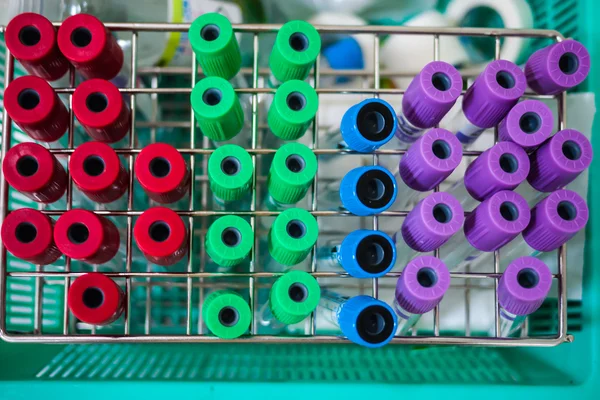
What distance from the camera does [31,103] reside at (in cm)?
46

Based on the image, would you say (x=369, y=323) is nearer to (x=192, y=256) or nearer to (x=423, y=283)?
(x=423, y=283)

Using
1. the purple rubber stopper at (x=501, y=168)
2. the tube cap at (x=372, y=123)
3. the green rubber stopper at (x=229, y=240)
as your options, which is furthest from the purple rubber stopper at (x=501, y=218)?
the green rubber stopper at (x=229, y=240)

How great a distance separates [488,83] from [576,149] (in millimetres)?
106

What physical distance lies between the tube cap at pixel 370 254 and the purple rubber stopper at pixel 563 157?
17 centimetres

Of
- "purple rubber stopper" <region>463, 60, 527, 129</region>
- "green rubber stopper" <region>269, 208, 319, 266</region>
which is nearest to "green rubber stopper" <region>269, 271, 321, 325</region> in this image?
"green rubber stopper" <region>269, 208, 319, 266</region>

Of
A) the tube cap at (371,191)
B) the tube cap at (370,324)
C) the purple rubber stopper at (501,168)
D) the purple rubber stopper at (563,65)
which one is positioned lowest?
the tube cap at (370,324)

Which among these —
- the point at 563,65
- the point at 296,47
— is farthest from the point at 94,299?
the point at 563,65

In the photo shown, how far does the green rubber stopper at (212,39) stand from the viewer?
449 millimetres

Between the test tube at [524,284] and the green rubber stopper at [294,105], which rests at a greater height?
the green rubber stopper at [294,105]

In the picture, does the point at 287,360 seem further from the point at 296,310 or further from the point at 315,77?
the point at 315,77

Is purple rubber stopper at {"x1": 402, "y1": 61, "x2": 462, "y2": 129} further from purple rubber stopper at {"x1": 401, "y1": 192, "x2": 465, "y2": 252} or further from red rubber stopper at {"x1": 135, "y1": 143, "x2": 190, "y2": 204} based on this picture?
red rubber stopper at {"x1": 135, "y1": 143, "x2": 190, "y2": 204}

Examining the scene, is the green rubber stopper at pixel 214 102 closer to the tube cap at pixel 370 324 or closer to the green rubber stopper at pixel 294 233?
the green rubber stopper at pixel 294 233

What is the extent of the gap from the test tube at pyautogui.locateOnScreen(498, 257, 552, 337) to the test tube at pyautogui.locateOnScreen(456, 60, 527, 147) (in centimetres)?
14

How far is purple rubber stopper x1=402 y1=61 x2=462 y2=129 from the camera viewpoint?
45cm
